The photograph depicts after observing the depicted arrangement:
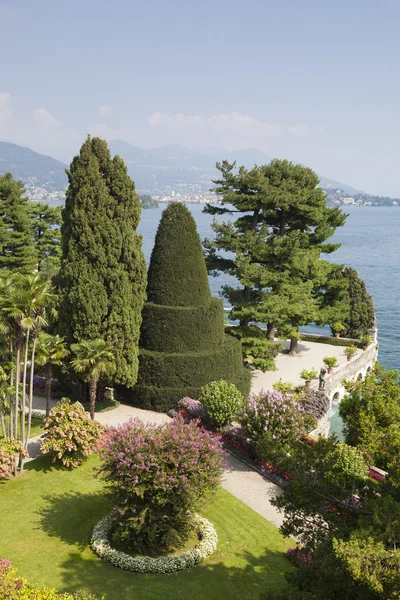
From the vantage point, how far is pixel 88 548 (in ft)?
58.9

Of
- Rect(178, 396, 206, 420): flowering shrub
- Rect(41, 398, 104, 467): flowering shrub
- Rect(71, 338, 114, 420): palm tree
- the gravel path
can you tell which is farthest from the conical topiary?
Rect(41, 398, 104, 467): flowering shrub

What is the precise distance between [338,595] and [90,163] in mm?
22558

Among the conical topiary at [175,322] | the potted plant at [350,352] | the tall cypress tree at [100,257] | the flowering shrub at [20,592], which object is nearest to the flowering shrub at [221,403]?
the conical topiary at [175,322]

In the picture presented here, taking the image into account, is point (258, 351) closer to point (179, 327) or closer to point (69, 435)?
point (179, 327)

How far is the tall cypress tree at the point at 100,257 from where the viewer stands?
2703cm

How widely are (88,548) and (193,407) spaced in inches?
429

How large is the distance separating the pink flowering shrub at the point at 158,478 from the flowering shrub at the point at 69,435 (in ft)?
18.1

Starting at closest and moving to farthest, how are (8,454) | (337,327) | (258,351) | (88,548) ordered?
(88,548) → (8,454) → (258,351) → (337,327)

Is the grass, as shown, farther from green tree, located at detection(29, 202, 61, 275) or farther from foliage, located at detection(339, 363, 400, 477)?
green tree, located at detection(29, 202, 61, 275)

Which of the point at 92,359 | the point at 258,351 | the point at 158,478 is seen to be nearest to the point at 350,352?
the point at 258,351

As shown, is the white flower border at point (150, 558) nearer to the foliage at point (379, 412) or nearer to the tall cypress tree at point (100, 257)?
the foliage at point (379, 412)

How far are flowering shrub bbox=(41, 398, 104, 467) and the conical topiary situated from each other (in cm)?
616

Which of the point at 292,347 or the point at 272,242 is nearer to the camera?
the point at 272,242

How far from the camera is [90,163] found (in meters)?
27.1
